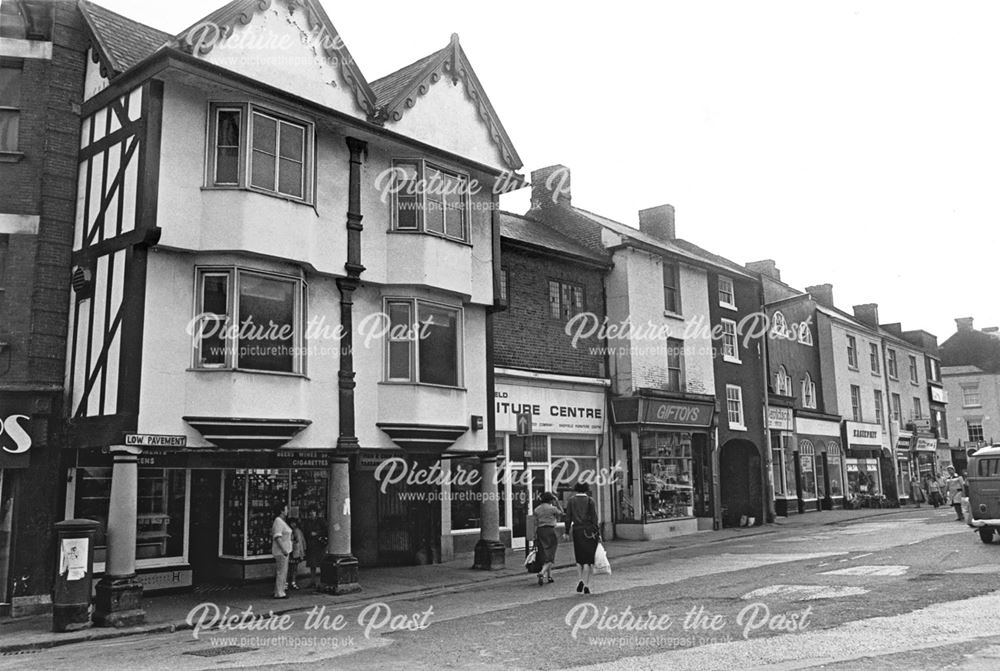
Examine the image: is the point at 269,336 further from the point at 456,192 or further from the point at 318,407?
the point at 456,192

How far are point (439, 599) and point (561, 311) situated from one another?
11004mm

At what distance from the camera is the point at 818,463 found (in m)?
36.4

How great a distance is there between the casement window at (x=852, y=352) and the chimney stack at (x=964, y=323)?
113ft

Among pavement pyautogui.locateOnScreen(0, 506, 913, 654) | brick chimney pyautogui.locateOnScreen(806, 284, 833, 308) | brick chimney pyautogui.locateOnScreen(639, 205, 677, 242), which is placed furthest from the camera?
brick chimney pyautogui.locateOnScreen(806, 284, 833, 308)

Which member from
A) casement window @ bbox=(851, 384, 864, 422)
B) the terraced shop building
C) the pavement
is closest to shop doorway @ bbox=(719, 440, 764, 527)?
the pavement

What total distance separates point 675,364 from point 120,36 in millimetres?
18094

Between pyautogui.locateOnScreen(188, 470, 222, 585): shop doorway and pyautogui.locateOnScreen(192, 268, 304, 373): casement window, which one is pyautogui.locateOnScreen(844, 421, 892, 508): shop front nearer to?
pyautogui.locateOnScreen(188, 470, 222, 585): shop doorway

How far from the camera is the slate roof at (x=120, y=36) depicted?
48.1ft

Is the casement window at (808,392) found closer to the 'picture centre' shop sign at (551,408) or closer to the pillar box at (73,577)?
the 'picture centre' shop sign at (551,408)

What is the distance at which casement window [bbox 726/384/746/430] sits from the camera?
29.6 metres

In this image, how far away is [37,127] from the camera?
14984mm

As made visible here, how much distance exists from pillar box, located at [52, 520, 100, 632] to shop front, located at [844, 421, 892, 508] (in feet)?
109

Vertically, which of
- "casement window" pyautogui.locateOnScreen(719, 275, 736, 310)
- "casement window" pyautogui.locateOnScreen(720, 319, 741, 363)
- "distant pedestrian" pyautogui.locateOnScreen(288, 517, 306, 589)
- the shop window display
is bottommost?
"distant pedestrian" pyautogui.locateOnScreen(288, 517, 306, 589)

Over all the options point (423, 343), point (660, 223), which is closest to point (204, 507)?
point (423, 343)
